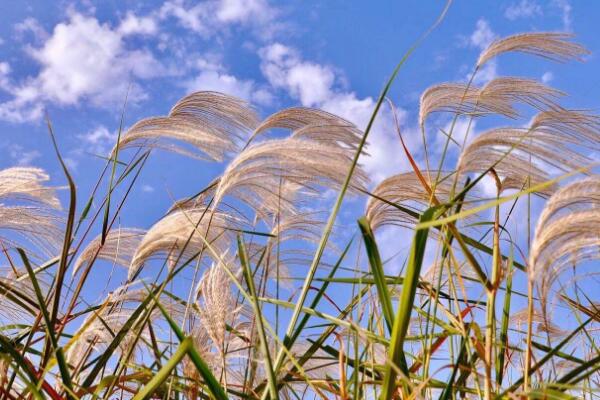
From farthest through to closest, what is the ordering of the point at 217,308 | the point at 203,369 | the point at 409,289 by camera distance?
the point at 217,308, the point at 203,369, the point at 409,289

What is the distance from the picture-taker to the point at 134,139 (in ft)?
7.43

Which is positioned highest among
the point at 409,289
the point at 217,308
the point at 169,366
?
the point at 217,308

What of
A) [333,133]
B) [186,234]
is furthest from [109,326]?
[333,133]

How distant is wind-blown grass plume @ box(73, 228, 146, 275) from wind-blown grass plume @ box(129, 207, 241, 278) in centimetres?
15

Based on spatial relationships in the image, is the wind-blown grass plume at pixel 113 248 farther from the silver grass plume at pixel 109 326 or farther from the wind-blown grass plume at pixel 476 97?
the wind-blown grass plume at pixel 476 97

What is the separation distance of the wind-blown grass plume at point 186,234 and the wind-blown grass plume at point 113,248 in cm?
15

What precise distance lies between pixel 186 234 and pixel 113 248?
56cm

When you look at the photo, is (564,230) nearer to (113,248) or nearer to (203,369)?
(203,369)

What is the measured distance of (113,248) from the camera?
2.35 m

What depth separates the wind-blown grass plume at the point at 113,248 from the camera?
2.22 metres

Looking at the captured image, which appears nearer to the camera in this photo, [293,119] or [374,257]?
[374,257]

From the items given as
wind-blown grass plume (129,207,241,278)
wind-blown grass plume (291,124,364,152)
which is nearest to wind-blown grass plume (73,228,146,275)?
wind-blown grass plume (129,207,241,278)

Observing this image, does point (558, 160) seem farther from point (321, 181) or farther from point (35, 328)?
point (35, 328)

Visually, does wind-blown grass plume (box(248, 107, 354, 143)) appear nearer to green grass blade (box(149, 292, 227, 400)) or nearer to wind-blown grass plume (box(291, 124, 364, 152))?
wind-blown grass plume (box(291, 124, 364, 152))
